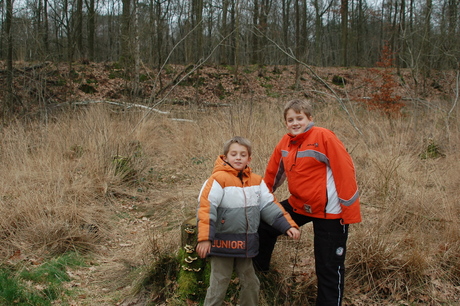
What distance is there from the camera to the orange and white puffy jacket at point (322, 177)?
2.25 metres

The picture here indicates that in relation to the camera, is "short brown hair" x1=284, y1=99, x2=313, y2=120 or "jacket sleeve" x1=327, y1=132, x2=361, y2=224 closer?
"jacket sleeve" x1=327, y1=132, x2=361, y2=224

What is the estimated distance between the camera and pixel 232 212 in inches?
90.0

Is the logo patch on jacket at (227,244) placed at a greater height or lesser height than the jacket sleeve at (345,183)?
lesser

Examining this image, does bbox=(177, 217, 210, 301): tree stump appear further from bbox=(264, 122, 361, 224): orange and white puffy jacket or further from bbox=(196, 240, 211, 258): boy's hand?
bbox=(264, 122, 361, 224): orange and white puffy jacket

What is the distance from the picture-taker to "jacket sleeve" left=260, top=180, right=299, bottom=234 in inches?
92.7

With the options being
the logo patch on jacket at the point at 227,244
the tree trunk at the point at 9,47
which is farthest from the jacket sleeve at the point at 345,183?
the tree trunk at the point at 9,47

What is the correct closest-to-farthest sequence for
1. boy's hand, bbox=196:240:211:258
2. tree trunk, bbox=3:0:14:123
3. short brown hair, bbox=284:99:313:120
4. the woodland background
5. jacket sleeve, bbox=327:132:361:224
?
boy's hand, bbox=196:240:211:258 < jacket sleeve, bbox=327:132:361:224 < short brown hair, bbox=284:99:313:120 < the woodland background < tree trunk, bbox=3:0:14:123

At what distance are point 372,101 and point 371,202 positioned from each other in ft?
20.4

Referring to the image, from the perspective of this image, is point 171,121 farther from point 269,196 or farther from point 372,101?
point 269,196

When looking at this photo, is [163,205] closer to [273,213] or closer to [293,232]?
[273,213]

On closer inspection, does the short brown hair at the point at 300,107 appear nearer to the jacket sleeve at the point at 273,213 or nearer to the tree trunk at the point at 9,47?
the jacket sleeve at the point at 273,213

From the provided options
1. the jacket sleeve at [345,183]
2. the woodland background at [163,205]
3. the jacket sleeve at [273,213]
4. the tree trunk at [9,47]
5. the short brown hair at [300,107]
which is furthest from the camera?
the tree trunk at [9,47]

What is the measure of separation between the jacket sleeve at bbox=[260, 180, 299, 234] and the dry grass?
1.99 feet

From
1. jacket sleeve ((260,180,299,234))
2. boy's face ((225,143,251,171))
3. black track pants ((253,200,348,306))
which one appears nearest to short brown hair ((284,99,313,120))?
boy's face ((225,143,251,171))
